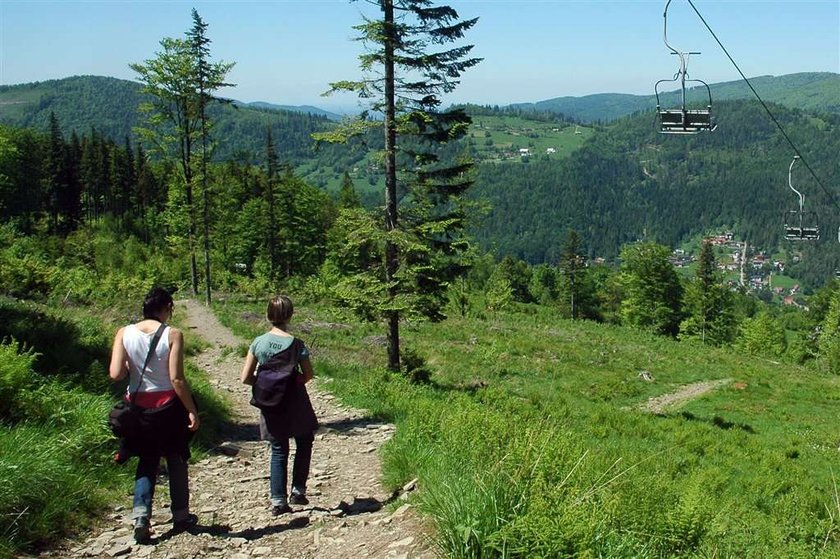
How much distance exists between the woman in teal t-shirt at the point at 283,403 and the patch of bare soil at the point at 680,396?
17364mm

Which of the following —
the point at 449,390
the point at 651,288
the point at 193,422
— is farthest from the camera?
the point at 651,288

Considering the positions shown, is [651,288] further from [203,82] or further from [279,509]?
[279,509]

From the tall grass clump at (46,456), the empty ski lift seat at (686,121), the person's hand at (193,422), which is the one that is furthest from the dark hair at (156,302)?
the empty ski lift seat at (686,121)

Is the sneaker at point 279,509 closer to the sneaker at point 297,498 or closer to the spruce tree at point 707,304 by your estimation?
the sneaker at point 297,498

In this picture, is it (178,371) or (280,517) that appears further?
(280,517)

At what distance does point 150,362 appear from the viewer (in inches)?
203

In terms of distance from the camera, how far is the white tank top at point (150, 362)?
5.17m

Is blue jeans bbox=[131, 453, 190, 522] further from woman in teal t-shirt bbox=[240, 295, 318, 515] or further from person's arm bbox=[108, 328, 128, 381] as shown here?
woman in teal t-shirt bbox=[240, 295, 318, 515]

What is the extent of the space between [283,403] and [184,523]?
127 cm

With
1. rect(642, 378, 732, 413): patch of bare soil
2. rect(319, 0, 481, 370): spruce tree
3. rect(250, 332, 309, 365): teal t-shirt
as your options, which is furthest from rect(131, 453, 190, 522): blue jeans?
rect(642, 378, 732, 413): patch of bare soil

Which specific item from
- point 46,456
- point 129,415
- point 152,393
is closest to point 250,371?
point 152,393

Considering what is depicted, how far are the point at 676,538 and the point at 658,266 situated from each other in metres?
68.1

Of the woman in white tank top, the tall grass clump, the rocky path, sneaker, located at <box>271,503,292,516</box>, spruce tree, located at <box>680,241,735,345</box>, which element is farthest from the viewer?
spruce tree, located at <box>680,241,735,345</box>

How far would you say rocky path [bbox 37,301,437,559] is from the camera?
16.6ft
